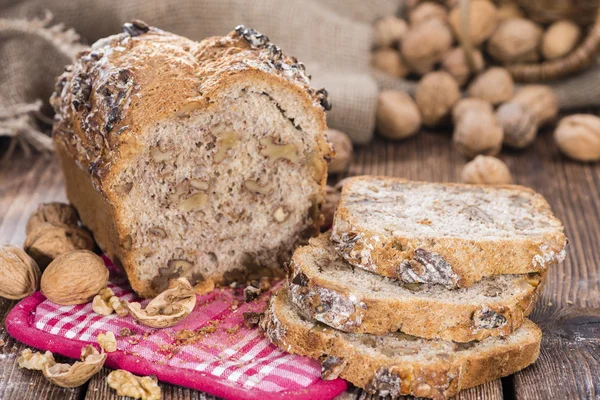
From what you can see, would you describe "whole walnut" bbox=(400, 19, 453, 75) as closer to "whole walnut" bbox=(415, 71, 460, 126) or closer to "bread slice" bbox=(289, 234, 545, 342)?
"whole walnut" bbox=(415, 71, 460, 126)

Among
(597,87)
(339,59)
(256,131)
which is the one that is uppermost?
(256,131)

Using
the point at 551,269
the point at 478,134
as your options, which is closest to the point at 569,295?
the point at 551,269

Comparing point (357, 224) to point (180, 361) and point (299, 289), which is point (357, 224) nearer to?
point (299, 289)

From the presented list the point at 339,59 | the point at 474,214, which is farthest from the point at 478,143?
the point at 474,214

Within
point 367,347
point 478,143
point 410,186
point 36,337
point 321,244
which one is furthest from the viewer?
point 478,143

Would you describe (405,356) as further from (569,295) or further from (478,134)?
(478,134)

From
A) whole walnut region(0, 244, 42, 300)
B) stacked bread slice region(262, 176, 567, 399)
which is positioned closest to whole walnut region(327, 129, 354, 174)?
stacked bread slice region(262, 176, 567, 399)
